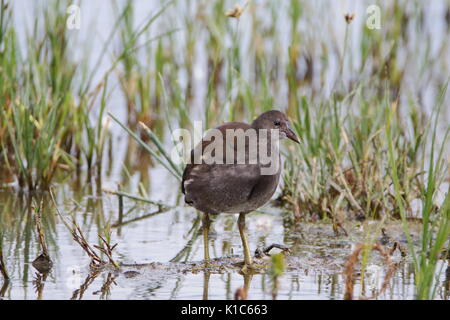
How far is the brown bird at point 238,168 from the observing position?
5.07 meters

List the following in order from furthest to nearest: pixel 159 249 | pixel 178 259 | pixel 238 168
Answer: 1. pixel 159 249
2. pixel 178 259
3. pixel 238 168

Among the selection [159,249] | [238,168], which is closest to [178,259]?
[159,249]

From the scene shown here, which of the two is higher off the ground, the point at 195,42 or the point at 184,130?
the point at 195,42

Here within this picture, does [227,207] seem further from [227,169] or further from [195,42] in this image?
[195,42]

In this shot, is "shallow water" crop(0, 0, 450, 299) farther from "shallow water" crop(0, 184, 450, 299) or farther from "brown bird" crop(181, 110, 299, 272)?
"brown bird" crop(181, 110, 299, 272)

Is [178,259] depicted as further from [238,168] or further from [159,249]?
[238,168]

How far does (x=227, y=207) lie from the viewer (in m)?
5.17

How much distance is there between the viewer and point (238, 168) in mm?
5066

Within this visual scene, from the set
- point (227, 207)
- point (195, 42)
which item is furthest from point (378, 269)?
point (195, 42)

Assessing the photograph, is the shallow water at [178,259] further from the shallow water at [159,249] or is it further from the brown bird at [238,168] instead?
the brown bird at [238,168]

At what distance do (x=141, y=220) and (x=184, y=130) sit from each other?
99cm

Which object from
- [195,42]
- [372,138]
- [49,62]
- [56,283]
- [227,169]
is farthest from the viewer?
[195,42]

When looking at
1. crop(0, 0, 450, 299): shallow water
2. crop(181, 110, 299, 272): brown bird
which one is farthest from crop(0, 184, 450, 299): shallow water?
crop(181, 110, 299, 272): brown bird
